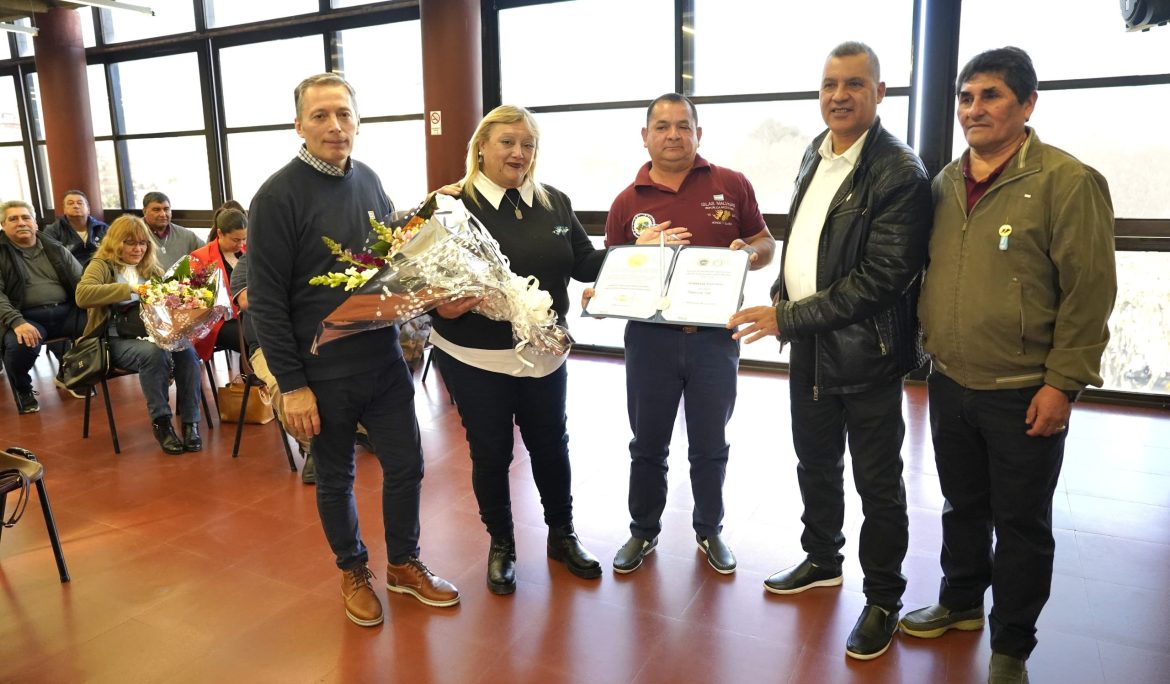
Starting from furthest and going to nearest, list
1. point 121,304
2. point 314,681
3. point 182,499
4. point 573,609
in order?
point 121,304 < point 182,499 < point 573,609 < point 314,681

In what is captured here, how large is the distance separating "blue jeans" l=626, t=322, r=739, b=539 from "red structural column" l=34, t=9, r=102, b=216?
8228mm

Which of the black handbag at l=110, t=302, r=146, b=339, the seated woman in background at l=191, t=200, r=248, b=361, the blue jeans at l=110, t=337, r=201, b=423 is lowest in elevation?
the blue jeans at l=110, t=337, r=201, b=423

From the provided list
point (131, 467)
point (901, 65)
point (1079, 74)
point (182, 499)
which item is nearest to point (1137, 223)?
point (1079, 74)

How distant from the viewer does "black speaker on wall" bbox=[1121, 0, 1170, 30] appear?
323 cm

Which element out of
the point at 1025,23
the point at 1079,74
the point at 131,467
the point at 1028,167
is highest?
the point at 1025,23

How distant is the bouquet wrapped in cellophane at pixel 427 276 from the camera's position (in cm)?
207

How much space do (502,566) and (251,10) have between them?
7.06 metres

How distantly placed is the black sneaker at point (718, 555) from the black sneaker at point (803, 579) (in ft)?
0.53

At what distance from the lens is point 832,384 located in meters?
2.24

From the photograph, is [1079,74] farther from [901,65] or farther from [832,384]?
[832,384]

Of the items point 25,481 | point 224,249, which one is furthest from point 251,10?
point 25,481

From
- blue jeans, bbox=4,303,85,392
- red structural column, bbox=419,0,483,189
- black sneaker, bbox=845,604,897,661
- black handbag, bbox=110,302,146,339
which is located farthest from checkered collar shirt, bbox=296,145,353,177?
blue jeans, bbox=4,303,85,392

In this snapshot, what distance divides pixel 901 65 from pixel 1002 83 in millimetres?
3566

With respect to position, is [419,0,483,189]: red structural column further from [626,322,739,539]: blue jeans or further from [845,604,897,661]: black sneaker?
[845,604,897,661]: black sneaker
